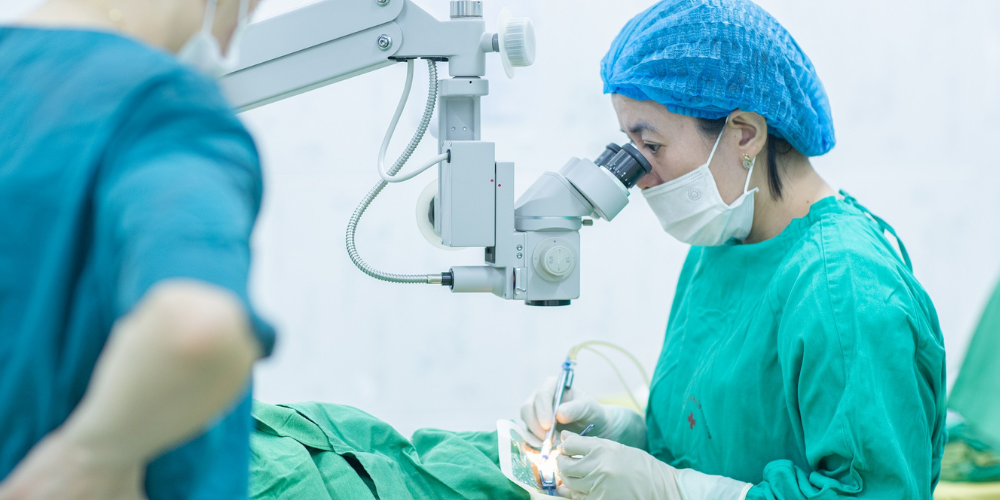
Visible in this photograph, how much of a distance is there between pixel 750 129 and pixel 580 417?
2.28 feet

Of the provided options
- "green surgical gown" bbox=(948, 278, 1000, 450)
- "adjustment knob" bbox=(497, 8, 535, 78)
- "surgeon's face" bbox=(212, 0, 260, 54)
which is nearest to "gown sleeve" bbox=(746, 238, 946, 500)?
"adjustment knob" bbox=(497, 8, 535, 78)

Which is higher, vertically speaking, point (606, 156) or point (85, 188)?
point (606, 156)

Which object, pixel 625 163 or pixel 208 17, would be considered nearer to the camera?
pixel 208 17

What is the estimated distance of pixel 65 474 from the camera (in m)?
0.54

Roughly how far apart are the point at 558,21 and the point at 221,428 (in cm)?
242

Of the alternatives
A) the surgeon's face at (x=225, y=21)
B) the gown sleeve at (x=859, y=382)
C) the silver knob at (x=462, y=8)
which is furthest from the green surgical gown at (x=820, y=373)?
the surgeon's face at (x=225, y=21)

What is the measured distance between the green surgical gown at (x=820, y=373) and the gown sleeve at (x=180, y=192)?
39.8 inches

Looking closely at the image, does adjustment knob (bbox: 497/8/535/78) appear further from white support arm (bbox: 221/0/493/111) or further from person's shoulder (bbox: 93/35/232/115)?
person's shoulder (bbox: 93/35/232/115)

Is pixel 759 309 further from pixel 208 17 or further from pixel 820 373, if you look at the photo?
pixel 208 17

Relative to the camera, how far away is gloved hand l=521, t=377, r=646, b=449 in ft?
5.73

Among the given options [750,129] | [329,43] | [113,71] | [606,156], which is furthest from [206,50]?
[750,129]

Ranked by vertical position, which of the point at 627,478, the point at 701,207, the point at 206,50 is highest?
the point at 206,50

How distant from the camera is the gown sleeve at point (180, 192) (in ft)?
1.69

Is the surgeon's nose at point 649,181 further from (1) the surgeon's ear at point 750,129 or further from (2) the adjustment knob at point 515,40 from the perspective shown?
(2) the adjustment knob at point 515,40
